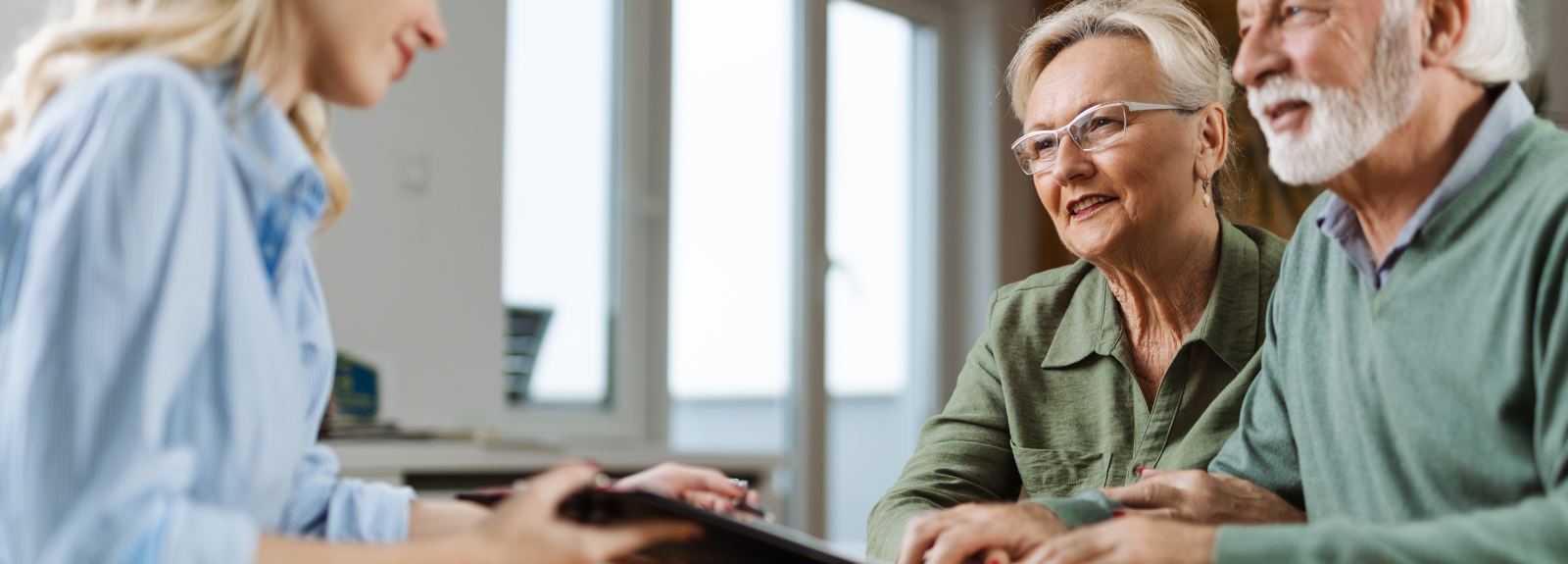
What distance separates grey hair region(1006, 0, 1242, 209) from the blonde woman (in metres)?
1.05

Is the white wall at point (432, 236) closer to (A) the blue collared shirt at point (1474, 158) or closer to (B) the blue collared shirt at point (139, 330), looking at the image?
(B) the blue collared shirt at point (139, 330)

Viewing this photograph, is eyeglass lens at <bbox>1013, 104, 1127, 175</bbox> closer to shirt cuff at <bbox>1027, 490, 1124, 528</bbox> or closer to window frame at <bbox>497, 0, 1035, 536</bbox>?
shirt cuff at <bbox>1027, 490, 1124, 528</bbox>

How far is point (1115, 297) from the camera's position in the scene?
166 centimetres

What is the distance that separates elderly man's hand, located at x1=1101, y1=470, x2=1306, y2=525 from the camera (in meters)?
1.18

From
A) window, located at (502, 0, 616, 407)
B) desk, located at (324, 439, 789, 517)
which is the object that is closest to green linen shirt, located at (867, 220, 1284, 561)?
desk, located at (324, 439, 789, 517)

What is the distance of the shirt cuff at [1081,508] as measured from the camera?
3.86 ft

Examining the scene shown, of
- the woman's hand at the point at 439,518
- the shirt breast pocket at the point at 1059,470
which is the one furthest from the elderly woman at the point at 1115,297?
the woman's hand at the point at 439,518

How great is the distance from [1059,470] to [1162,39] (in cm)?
59

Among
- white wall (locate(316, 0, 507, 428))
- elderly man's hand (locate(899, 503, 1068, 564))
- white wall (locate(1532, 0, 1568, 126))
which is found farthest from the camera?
white wall (locate(1532, 0, 1568, 126))

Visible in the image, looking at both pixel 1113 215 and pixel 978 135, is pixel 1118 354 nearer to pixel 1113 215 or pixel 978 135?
pixel 1113 215

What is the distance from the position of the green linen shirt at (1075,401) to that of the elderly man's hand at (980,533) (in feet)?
0.56

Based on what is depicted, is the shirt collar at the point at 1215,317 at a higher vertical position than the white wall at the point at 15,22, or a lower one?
lower

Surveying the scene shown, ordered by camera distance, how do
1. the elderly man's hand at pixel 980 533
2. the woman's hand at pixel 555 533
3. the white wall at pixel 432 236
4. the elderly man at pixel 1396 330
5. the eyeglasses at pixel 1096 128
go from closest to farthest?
the woman's hand at pixel 555 533
the elderly man at pixel 1396 330
the elderly man's hand at pixel 980 533
the eyeglasses at pixel 1096 128
the white wall at pixel 432 236

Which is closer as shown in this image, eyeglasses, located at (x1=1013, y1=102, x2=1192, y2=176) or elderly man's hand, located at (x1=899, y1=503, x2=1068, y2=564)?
elderly man's hand, located at (x1=899, y1=503, x2=1068, y2=564)
